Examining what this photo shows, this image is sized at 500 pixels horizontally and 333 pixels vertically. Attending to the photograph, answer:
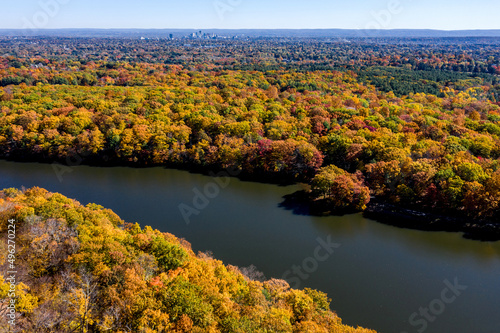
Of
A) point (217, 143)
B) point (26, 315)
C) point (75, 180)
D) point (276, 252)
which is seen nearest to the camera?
point (26, 315)

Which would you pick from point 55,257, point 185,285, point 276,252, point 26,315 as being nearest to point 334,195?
point 276,252

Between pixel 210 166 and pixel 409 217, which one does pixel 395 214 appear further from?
pixel 210 166

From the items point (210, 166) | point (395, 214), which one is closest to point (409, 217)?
point (395, 214)

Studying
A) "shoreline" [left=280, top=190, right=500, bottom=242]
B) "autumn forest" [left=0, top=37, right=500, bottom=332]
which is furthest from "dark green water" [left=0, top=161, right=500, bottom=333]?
"autumn forest" [left=0, top=37, right=500, bottom=332]

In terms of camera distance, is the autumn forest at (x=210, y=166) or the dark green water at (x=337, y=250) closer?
the autumn forest at (x=210, y=166)

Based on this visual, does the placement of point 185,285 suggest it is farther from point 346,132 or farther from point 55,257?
point 346,132

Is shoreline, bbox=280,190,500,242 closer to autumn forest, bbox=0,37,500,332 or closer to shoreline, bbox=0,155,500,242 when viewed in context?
shoreline, bbox=0,155,500,242

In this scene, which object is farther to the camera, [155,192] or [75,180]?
[75,180]

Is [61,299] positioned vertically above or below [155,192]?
above

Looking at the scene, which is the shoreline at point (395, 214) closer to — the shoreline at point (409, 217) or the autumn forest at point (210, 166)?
the shoreline at point (409, 217)

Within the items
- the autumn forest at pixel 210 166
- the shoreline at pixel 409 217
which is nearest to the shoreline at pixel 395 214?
the shoreline at pixel 409 217
